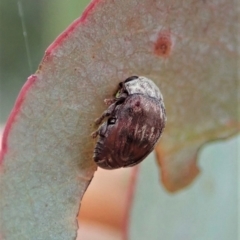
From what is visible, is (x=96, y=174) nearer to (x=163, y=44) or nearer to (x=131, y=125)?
(x=131, y=125)

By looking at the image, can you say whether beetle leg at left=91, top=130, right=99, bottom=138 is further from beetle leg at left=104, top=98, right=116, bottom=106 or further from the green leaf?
the green leaf

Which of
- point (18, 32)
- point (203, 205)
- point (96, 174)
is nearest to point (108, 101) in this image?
point (203, 205)

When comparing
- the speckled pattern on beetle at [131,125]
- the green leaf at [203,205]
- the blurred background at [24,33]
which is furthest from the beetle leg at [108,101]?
the blurred background at [24,33]

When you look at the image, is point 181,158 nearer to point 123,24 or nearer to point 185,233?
point 185,233

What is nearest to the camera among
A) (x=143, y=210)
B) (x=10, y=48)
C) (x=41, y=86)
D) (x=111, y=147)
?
(x=41, y=86)

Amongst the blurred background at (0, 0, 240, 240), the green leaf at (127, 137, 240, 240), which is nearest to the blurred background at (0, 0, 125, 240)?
the blurred background at (0, 0, 240, 240)

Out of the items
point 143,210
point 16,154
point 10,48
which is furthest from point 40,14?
point 16,154

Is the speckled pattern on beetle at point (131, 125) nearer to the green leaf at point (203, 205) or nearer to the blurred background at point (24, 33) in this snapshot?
the green leaf at point (203, 205)
